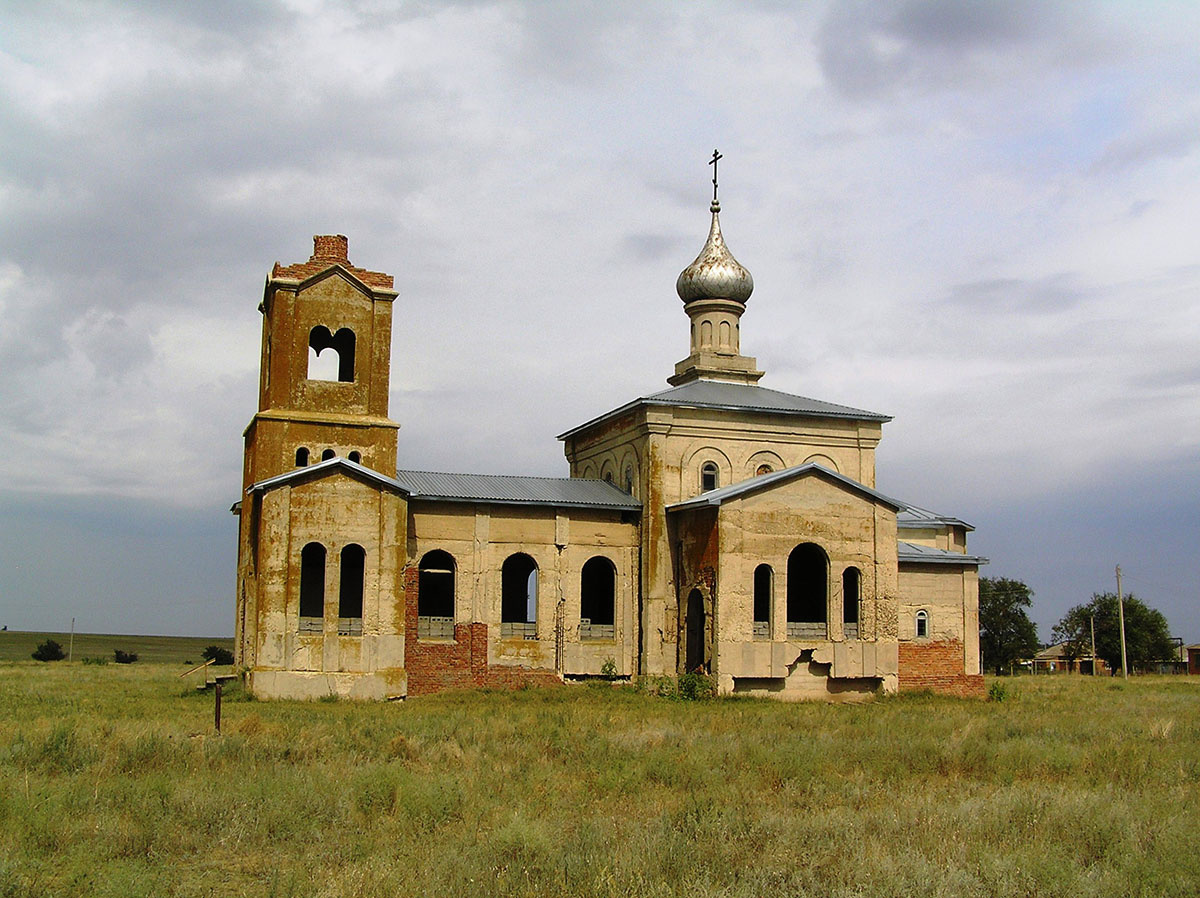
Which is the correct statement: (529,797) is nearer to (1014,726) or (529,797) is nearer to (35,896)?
(35,896)

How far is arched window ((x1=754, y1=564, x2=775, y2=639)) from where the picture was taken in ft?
103

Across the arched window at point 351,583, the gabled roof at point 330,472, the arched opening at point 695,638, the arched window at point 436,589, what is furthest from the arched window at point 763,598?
the arched window at point 351,583

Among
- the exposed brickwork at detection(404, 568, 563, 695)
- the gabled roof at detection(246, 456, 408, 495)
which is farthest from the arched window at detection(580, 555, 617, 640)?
the gabled roof at detection(246, 456, 408, 495)

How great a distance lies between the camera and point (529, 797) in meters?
13.8

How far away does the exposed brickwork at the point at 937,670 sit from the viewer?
110ft

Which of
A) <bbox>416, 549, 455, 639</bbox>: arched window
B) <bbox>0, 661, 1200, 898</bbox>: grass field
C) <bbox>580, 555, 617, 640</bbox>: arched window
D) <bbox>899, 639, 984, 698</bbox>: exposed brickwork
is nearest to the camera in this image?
<bbox>0, 661, 1200, 898</bbox>: grass field

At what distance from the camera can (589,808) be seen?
13180 millimetres

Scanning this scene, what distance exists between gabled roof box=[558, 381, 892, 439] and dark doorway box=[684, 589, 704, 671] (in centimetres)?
550

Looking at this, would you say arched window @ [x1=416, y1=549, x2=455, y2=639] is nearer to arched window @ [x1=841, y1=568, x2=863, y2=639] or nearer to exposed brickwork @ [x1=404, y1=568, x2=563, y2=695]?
exposed brickwork @ [x1=404, y1=568, x2=563, y2=695]

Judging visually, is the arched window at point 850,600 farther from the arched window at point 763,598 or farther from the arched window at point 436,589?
the arched window at point 436,589

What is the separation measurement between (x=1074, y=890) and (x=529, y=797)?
622 centimetres

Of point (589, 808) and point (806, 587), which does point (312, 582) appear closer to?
point (806, 587)

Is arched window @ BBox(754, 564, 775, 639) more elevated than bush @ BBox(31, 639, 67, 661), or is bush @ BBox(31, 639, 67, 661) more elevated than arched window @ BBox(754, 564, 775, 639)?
arched window @ BBox(754, 564, 775, 639)

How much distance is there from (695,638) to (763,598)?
318 cm
